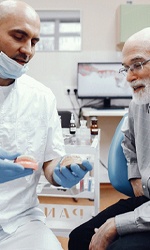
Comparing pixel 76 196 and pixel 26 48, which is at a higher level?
pixel 26 48

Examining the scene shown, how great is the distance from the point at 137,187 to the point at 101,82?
238cm

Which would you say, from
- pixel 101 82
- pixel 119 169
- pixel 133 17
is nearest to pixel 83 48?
pixel 101 82

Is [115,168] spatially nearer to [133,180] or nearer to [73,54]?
[133,180]

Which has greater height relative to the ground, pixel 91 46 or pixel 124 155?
pixel 91 46

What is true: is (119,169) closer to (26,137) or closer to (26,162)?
(26,137)

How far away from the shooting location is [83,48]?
3.87 meters

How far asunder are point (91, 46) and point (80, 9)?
0.46 meters

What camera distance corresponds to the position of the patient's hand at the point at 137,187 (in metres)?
1.42

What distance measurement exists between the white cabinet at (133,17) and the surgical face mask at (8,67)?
247 cm

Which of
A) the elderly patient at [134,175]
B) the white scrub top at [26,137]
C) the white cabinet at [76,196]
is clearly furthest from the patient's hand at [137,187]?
the white cabinet at [76,196]

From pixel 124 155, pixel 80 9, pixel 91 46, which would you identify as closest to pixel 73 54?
pixel 91 46

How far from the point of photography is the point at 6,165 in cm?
100

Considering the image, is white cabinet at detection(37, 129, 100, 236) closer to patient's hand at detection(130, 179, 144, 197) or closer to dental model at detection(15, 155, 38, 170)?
patient's hand at detection(130, 179, 144, 197)

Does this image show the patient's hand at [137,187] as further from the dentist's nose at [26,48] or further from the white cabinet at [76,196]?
the dentist's nose at [26,48]
